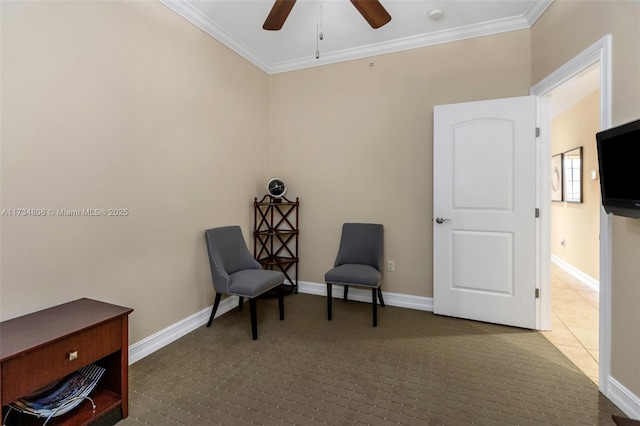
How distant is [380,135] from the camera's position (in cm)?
321

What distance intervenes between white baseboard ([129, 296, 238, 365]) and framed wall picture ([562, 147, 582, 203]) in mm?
5012

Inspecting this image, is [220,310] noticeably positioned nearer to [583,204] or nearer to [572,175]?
[583,204]

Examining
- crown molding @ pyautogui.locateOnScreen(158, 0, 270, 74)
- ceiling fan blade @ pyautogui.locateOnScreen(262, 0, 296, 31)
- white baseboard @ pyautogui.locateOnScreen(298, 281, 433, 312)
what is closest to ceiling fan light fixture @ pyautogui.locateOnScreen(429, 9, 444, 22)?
ceiling fan blade @ pyautogui.locateOnScreen(262, 0, 296, 31)

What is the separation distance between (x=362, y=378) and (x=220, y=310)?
1.61m

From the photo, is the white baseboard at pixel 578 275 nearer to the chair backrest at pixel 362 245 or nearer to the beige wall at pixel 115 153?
the chair backrest at pixel 362 245

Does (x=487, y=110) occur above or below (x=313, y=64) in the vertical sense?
below

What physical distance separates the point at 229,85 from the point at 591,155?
15.4 feet

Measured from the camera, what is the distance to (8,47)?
1491 millimetres

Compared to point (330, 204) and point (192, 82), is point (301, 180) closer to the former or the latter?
point (330, 204)

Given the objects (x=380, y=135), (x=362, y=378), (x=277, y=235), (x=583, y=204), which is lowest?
(x=362, y=378)

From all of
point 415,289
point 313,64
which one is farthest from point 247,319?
point 313,64

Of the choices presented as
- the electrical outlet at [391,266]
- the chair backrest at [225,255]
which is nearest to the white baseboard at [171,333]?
the chair backrest at [225,255]

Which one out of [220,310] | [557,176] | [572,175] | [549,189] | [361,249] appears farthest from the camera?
[557,176]

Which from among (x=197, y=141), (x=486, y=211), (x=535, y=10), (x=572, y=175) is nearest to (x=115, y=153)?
(x=197, y=141)
